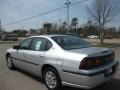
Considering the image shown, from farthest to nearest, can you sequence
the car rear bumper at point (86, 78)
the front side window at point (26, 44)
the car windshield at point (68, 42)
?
the front side window at point (26, 44)
the car windshield at point (68, 42)
the car rear bumper at point (86, 78)

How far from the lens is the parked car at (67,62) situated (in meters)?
4.86

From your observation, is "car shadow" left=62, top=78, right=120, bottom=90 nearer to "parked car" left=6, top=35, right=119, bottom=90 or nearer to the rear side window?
"parked car" left=6, top=35, right=119, bottom=90

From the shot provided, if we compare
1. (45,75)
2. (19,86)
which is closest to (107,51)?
(45,75)

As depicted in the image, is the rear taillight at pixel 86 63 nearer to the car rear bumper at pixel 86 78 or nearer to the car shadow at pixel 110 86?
the car rear bumper at pixel 86 78

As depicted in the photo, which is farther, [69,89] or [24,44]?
[24,44]

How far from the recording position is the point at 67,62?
16.6 feet

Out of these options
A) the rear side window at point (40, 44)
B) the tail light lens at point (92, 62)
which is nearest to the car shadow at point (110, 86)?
the tail light lens at point (92, 62)

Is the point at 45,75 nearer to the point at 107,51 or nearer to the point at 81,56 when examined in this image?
the point at 81,56

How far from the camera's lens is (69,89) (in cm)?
570

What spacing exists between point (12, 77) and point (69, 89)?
8.13ft

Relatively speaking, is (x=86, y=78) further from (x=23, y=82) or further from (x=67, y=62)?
(x=23, y=82)

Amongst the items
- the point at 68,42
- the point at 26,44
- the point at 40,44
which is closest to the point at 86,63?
the point at 68,42

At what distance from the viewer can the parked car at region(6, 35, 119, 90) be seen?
486 cm

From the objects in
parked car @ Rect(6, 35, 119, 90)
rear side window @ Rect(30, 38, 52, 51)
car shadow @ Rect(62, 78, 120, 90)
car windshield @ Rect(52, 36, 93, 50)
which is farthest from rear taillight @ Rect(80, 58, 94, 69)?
rear side window @ Rect(30, 38, 52, 51)
